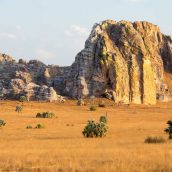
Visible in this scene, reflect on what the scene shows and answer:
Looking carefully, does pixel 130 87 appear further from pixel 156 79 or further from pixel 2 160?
pixel 2 160

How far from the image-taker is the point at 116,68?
90438 mm

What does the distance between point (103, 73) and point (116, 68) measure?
242 centimetres

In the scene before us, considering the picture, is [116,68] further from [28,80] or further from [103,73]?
[28,80]

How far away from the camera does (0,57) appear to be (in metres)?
115

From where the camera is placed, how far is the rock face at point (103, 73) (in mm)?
88625

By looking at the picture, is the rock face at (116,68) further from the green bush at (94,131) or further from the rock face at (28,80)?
the green bush at (94,131)

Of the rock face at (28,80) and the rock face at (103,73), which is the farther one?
the rock face at (103,73)

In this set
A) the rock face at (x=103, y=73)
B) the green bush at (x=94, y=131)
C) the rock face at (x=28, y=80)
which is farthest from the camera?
the rock face at (x=103, y=73)

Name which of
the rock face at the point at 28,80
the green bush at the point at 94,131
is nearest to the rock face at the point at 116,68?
the rock face at the point at 28,80

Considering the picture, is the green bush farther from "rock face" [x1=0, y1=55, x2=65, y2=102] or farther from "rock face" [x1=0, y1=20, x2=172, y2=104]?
"rock face" [x1=0, y1=20, x2=172, y2=104]

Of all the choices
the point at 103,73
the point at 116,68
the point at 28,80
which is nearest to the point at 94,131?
the point at 103,73

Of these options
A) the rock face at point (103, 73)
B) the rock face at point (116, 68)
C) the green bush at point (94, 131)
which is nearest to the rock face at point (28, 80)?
the rock face at point (103, 73)

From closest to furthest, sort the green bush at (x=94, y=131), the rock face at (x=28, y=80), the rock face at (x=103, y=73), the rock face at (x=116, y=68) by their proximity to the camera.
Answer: the green bush at (x=94, y=131) → the rock face at (x=28, y=80) → the rock face at (x=103, y=73) → the rock face at (x=116, y=68)

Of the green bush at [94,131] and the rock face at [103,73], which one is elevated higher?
the rock face at [103,73]
